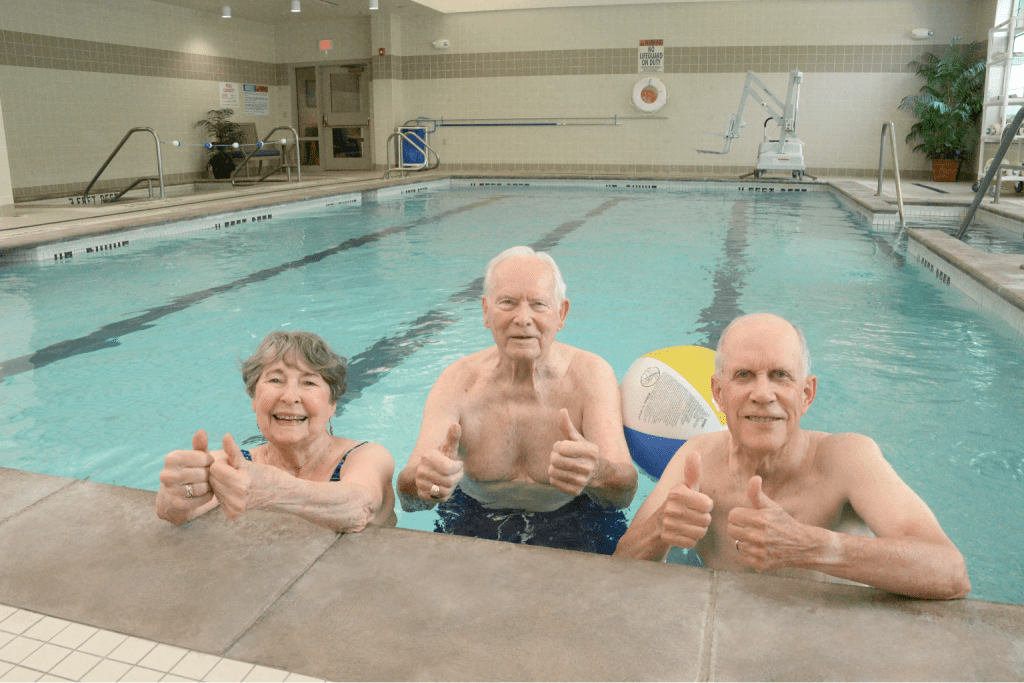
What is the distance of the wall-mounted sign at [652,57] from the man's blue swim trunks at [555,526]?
1464cm

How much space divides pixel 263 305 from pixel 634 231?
4.82 m

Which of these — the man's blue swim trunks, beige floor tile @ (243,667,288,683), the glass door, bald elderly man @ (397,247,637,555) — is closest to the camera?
beige floor tile @ (243,667,288,683)

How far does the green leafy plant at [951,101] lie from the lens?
13289 mm

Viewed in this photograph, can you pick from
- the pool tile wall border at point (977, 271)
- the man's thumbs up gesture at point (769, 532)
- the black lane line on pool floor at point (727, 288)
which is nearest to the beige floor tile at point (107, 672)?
the man's thumbs up gesture at point (769, 532)

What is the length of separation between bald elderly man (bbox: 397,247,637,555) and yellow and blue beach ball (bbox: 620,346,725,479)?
89 millimetres

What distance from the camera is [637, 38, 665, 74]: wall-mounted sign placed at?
50.6 feet

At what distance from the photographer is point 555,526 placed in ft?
7.81

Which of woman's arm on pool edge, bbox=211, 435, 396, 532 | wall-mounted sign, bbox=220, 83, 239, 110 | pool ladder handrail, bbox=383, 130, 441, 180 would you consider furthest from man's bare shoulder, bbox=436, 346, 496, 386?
wall-mounted sign, bbox=220, 83, 239, 110

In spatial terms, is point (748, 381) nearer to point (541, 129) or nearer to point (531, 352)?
point (531, 352)

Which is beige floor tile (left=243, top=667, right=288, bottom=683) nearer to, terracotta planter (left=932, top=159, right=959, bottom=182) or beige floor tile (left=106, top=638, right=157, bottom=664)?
beige floor tile (left=106, top=638, right=157, bottom=664)

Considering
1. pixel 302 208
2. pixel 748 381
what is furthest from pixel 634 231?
pixel 748 381

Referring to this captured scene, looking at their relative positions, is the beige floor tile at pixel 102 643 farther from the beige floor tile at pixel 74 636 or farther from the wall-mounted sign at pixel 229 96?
the wall-mounted sign at pixel 229 96

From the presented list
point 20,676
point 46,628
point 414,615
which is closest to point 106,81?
point 46,628

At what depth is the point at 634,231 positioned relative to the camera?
9156 mm
